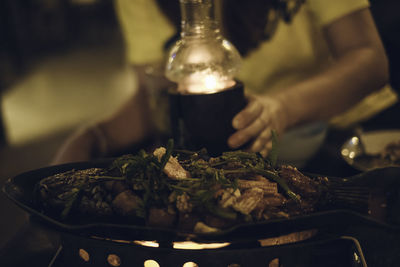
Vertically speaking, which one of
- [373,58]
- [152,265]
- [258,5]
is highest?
[258,5]

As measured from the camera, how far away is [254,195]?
561 millimetres

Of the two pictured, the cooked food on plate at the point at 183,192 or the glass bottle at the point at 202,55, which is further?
the glass bottle at the point at 202,55

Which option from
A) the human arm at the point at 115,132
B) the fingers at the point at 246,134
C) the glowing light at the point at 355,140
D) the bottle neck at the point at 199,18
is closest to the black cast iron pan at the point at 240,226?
the fingers at the point at 246,134

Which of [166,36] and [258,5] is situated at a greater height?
[258,5]

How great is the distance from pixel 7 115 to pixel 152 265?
428cm

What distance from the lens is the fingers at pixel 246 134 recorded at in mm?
896

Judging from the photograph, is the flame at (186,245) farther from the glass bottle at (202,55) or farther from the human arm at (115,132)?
the human arm at (115,132)

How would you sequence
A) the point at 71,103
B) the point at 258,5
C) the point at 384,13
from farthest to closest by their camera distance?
the point at 71,103
the point at 384,13
the point at 258,5

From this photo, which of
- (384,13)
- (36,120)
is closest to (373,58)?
(384,13)

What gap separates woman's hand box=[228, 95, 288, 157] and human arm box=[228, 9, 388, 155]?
0.04 m

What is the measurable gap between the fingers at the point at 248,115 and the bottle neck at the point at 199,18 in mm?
198

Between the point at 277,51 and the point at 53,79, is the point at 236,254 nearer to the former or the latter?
the point at 277,51

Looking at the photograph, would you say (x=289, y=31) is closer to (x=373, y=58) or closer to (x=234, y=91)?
(x=373, y=58)

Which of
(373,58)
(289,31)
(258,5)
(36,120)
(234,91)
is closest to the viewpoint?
(234,91)
